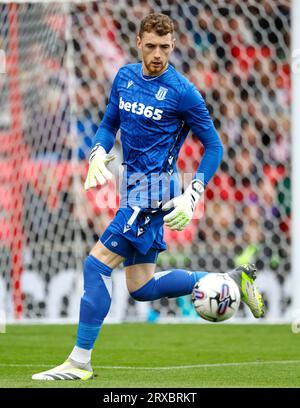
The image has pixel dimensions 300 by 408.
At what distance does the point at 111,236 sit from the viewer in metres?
6.65

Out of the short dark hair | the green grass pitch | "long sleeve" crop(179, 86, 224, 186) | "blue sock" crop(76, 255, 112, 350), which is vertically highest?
the short dark hair

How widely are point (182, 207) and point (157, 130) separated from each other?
0.57m

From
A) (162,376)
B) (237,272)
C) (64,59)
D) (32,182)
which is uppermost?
(64,59)

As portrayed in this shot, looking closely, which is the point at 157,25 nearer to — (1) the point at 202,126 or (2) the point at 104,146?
(1) the point at 202,126

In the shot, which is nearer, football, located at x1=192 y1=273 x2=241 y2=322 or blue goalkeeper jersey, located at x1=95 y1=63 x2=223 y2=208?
football, located at x1=192 y1=273 x2=241 y2=322

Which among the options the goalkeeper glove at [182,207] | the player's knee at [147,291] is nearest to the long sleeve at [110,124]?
the goalkeeper glove at [182,207]

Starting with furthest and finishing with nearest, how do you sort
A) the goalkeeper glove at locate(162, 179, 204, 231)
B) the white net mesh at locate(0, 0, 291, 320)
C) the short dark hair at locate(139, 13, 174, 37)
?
the white net mesh at locate(0, 0, 291, 320), the short dark hair at locate(139, 13, 174, 37), the goalkeeper glove at locate(162, 179, 204, 231)

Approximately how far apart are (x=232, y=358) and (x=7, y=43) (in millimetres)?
5232

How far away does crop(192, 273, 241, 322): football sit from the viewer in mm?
6441

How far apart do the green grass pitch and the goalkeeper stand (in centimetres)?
42

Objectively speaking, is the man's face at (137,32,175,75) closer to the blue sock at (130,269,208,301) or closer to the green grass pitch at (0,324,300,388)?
the blue sock at (130,269,208,301)

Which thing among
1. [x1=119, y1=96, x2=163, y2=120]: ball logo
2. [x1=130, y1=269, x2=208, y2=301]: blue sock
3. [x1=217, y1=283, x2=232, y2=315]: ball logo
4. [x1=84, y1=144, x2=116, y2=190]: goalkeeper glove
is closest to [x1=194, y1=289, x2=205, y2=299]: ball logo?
[x1=217, y1=283, x2=232, y2=315]: ball logo

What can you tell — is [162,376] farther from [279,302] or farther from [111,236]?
[279,302]
